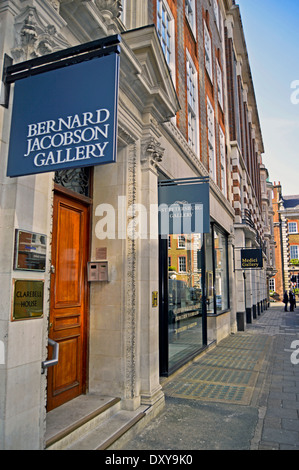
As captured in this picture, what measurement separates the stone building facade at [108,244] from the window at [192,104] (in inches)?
1.4

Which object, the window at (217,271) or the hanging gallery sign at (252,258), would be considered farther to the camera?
the hanging gallery sign at (252,258)

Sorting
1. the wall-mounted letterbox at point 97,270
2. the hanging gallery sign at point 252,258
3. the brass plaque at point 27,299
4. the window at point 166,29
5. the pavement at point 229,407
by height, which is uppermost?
the window at point 166,29

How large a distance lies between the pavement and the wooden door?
45.1 inches

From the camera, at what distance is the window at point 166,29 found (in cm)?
790

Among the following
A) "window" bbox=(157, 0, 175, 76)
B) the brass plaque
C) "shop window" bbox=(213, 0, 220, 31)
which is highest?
"shop window" bbox=(213, 0, 220, 31)

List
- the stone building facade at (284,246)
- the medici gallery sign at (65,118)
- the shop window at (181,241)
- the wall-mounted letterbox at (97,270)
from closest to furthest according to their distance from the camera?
1. the medici gallery sign at (65,118)
2. the wall-mounted letterbox at (97,270)
3. the shop window at (181,241)
4. the stone building facade at (284,246)

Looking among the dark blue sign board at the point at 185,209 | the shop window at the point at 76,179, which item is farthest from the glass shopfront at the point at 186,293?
the shop window at the point at 76,179

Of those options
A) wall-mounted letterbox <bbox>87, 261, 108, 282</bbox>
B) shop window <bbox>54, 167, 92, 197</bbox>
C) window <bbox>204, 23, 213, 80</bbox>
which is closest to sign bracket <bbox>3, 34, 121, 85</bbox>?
shop window <bbox>54, 167, 92, 197</bbox>

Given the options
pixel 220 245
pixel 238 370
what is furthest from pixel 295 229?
pixel 238 370

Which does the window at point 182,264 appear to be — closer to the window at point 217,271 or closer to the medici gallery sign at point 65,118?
the window at point 217,271

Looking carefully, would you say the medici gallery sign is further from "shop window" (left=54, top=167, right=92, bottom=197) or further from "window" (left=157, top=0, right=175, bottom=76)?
"window" (left=157, top=0, right=175, bottom=76)

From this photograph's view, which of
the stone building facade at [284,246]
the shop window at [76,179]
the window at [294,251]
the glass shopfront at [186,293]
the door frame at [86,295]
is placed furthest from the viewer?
the window at [294,251]

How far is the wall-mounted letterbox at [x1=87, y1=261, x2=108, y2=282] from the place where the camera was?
5.13 m

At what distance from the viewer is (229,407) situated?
17.7ft
